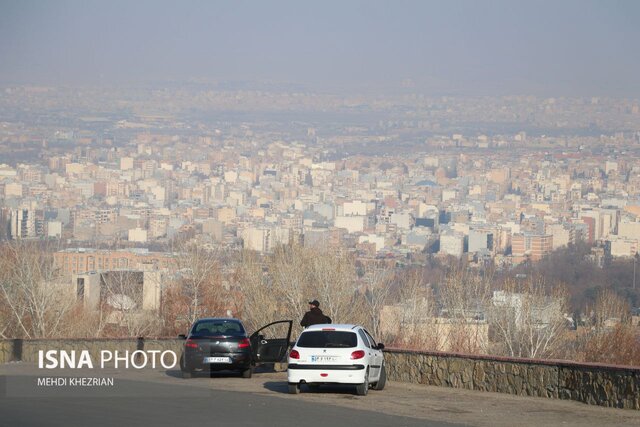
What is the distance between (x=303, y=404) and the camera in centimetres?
1620

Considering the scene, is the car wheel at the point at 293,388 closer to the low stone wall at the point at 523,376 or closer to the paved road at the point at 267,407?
the paved road at the point at 267,407

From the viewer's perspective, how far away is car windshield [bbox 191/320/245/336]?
20359mm

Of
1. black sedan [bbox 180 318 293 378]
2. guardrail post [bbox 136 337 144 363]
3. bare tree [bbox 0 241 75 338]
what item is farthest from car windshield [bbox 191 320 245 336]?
bare tree [bbox 0 241 75 338]

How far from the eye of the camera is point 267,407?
1570 cm

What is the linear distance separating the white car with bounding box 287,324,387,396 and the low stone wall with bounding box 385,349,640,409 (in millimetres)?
2068

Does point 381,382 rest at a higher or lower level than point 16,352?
higher

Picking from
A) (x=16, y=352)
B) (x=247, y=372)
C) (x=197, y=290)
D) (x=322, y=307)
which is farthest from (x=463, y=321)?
(x=247, y=372)

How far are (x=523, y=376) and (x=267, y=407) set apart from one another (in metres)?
4.42

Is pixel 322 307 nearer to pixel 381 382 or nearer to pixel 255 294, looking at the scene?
pixel 255 294

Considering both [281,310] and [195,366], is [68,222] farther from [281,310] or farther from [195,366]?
[195,366]

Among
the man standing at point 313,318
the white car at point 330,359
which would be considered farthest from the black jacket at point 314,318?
the white car at point 330,359

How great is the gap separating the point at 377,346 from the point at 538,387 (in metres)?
2.68

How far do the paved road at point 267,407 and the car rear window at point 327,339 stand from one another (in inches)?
30.5

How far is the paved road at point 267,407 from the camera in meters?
14.1
